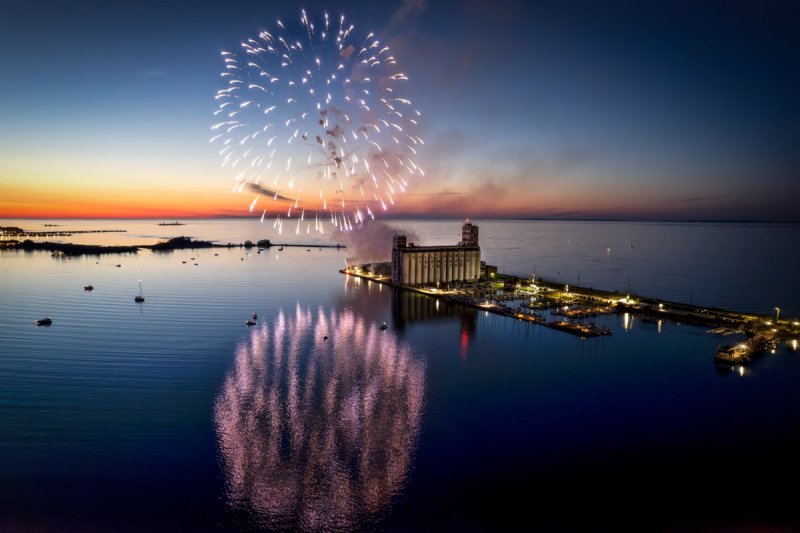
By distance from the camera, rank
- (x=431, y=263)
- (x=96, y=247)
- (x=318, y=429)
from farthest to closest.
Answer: (x=96, y=247)
(x=431, y=263)
(x=318, y=429)

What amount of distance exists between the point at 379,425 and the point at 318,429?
124 inches

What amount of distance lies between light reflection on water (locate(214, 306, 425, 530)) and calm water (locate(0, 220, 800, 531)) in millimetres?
109

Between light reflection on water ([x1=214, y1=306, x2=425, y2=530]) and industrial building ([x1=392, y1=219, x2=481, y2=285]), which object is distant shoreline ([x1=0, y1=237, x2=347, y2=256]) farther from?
light reflection on water ([x1=214, y1=306, x2=425, y2=530])

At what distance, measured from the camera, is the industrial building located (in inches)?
2547

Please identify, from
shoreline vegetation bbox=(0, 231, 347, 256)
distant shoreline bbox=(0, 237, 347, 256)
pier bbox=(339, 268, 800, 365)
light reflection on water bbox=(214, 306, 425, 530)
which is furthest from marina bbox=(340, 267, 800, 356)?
distant shoreline bbox=(0, 237, 347, 256)

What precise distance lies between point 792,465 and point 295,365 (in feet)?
92.4

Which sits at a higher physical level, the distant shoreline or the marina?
the distant shoreline

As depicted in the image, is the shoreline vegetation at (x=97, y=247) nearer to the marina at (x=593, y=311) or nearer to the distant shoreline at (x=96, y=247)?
the distant shoreline at (x=96, y=247)

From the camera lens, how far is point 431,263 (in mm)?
65438

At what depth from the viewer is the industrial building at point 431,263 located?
212ft

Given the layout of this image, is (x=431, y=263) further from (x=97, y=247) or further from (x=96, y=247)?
(x=96, y=247)

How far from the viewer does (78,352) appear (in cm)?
3356

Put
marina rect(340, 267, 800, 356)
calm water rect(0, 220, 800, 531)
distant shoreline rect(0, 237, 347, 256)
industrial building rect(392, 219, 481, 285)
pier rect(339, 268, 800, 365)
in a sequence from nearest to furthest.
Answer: calm water rect(0, 220, 800, 531) < pier rect(339, 268, 800, 365) < marina rect(340, 267, 800, 356) < industrial building rect(392, 219, 481, 285) < distant shoreline rect(0, 237, 347, 256)

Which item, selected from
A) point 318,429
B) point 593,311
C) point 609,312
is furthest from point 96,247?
point 609,312
